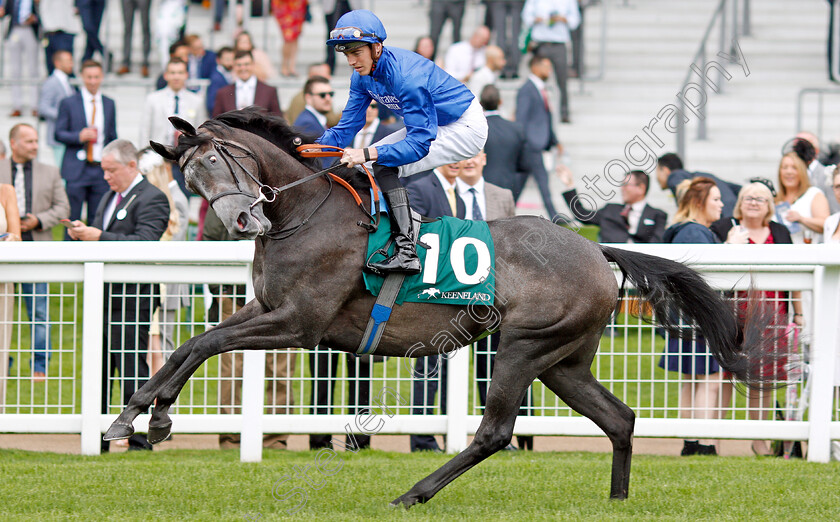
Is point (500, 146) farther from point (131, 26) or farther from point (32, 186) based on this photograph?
Answer: point (131, 26)

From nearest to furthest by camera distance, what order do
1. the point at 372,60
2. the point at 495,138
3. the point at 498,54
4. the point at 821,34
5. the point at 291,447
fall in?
1. the point at 372,60
2. the point at 291,447
3. the point at 495,138
4. the point at 498,54
5. the point at 821,34

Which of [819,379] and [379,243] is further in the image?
[819,379]

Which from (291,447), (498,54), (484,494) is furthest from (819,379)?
(498,54)

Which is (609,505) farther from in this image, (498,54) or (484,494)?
(498,54)

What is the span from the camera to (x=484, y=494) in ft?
17.4

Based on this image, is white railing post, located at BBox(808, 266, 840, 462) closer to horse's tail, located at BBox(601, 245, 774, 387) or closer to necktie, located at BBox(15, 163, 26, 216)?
horse's tail, located at BBox(601, 245, 774, 387)

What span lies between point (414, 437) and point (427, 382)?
0.54 m

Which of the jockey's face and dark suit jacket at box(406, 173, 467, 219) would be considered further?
dark suit jacket at box(406, 173, 467, 219)

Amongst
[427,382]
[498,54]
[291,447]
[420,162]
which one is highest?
[498,54]

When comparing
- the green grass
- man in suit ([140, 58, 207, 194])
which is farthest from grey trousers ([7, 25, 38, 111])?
the green grass

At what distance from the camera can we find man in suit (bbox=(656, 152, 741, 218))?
8.41 meters

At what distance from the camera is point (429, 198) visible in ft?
22.3

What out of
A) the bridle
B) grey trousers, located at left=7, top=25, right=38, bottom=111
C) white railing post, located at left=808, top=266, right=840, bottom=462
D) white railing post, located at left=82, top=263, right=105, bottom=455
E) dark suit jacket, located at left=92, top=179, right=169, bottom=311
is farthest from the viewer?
grey trousers, located at left=7, top=25, right=38, bottom=111

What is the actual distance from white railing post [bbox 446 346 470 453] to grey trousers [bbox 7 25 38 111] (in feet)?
26.9
